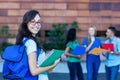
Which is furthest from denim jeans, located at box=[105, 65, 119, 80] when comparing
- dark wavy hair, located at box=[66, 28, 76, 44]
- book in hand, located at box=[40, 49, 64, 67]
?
book in hand, located at box=[40, 49, 64, 67]

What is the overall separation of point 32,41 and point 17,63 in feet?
0.89

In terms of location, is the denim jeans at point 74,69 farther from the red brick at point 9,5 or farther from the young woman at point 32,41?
the red brick at point 9,5

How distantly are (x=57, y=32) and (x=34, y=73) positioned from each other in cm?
1230

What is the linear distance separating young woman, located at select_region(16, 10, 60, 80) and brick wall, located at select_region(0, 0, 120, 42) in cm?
1260

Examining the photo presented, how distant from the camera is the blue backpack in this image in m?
4.11

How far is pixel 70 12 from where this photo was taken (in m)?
16.9

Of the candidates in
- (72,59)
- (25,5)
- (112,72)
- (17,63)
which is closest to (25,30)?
(17,63)

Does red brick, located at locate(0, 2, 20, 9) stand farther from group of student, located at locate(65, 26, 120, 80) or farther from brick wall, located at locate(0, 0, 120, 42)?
group of student, located at locate(65, 26, 120, 80)

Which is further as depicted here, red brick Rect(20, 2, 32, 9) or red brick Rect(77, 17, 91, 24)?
red brick Rect(20, 2, 32, 9)

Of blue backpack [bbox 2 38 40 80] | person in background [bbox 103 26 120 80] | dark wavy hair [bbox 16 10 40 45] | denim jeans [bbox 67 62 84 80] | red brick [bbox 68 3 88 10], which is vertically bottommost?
denim jeans [bbox 67 62 84 80]

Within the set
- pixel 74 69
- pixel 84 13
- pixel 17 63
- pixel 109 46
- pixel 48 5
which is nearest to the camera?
pixel 17 63

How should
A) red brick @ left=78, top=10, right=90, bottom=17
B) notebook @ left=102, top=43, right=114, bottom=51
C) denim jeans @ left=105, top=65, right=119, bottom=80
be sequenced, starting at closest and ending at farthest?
1. denim jeans @ left=105, top=65, right=119, bottom=80
2. notebook @ left=102, top=43, right=114, bottom=51
3. red brick @ left=78, top=10, right=90, bottom=17

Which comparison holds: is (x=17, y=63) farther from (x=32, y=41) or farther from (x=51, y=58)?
(x=51, y=58)

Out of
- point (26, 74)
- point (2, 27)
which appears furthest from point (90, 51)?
point (2, 27)
